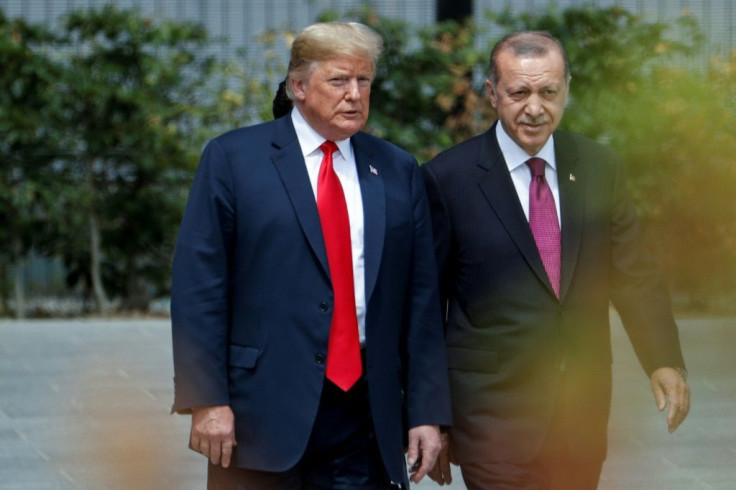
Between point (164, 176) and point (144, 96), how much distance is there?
0.50 meters

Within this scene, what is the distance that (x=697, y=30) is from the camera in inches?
355

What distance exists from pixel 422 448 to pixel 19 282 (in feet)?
20.5

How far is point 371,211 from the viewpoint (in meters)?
3.32

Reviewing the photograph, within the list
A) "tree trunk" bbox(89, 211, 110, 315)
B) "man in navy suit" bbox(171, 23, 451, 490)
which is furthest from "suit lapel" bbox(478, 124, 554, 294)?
"tree trunk" bbox(89, 211, 110, 315)

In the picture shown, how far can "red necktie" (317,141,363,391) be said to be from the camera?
3.28m

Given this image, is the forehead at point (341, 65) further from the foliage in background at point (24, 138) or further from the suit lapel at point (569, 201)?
the foliage in background at point (24, 138)

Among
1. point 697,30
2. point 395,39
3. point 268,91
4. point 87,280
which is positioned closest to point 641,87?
point 697,30

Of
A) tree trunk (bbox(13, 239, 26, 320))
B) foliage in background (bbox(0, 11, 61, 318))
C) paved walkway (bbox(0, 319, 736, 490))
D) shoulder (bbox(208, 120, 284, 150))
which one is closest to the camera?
shoulder (bbox(208, 120, 284, 150))

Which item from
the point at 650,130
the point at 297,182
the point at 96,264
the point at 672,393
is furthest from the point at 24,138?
the point at 672,393

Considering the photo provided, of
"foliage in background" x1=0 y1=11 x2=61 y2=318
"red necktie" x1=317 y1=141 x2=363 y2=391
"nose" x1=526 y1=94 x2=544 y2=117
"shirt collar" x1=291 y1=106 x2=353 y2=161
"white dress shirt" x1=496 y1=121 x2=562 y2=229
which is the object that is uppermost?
"nose" x1=526 y1=94 x2=544 y2=117

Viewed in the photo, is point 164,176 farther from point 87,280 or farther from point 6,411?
point 6,411

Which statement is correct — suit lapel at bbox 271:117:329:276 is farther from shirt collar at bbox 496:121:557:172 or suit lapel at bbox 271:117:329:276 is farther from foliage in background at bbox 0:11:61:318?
foliage in background at bbox 0:11:61:318

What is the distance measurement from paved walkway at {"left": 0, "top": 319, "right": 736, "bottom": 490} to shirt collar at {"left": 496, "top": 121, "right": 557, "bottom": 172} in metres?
0.67

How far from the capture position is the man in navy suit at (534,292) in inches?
139
